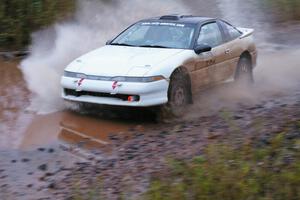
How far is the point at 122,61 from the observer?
954 cm

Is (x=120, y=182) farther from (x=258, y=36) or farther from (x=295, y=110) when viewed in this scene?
(x=258, y=36)

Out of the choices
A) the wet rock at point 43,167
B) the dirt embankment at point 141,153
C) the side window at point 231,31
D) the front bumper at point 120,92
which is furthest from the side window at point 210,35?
the wet rock at point 43,167

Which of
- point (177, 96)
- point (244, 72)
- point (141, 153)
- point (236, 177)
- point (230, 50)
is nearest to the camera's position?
point (236, 177)

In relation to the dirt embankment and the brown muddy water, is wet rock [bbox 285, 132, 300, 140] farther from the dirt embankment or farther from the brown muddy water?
the brown muddy water

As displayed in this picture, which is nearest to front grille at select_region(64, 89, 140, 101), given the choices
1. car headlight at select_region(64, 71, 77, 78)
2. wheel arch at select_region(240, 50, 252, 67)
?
car headlight at select_region(64, 71, 77, 78)

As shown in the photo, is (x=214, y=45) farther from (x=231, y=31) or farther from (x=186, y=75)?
(x=186, y=75)

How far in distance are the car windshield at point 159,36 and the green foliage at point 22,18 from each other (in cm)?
492

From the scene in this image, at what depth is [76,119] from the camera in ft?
31.4

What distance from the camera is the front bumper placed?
9062 mm

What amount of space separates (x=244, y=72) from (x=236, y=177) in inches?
276

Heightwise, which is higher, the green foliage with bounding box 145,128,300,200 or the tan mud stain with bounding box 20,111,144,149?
the green foliage with bounding box 145,128,300,200

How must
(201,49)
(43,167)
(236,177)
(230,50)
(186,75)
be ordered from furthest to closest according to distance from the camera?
(230,50), (201,49), (186,75), (43,167), (236,177)

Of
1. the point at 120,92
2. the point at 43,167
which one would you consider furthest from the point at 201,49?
the point at 43,167

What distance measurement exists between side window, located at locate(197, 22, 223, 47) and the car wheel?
3.00ft
